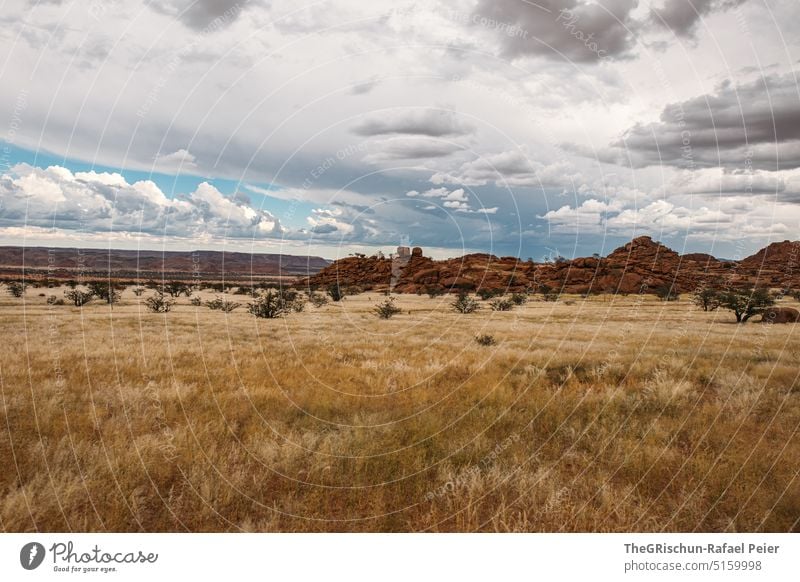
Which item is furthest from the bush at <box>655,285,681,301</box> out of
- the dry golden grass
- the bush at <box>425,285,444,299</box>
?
the dry golden grass

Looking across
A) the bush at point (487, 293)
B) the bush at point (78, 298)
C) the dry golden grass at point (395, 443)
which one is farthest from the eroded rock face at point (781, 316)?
the bush at point (78, 298)

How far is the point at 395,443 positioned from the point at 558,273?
104m

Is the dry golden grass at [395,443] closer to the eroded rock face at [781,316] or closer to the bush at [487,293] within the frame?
the eroded rock face at [781,316]

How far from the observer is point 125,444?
355 inches

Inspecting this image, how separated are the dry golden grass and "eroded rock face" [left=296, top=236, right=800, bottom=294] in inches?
2772

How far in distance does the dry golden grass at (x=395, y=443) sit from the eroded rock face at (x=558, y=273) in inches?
2772

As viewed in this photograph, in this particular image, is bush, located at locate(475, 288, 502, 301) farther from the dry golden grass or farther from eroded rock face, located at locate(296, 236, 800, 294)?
the dry golden grass

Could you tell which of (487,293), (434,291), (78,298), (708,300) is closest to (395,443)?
(78,298)

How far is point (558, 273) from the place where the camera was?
351ft

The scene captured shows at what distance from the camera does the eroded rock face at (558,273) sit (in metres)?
92.4

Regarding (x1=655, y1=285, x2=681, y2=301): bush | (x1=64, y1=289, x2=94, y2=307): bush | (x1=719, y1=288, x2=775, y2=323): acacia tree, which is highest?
(x1=719, y1=288, x2=775, y2=323): acacia tree

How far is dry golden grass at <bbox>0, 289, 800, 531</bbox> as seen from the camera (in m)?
7.41

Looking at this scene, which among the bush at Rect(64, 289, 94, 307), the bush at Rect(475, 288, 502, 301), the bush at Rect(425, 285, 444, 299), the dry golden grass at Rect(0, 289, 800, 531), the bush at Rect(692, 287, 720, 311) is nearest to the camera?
the dry golden grass at Rect(0, 289, 800, 531)

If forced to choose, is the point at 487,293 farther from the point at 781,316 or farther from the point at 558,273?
the point at 558,273
